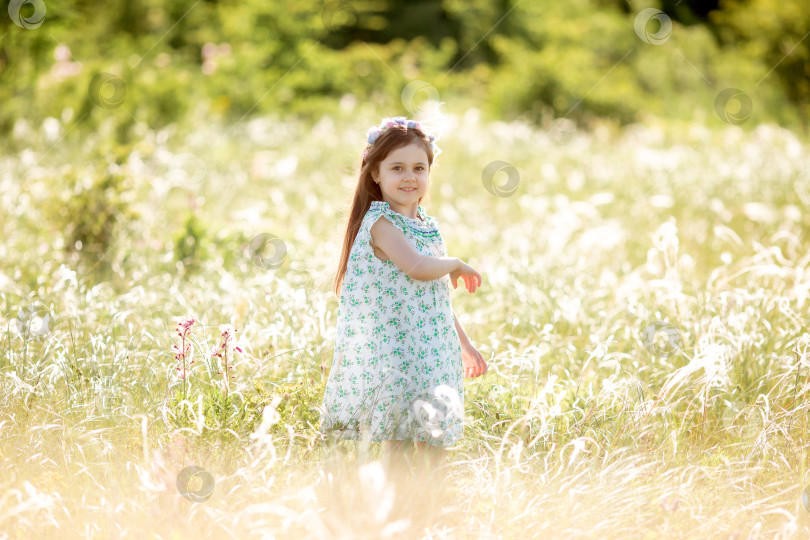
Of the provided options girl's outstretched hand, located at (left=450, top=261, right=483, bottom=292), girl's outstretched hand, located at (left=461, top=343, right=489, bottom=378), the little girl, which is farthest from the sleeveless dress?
girl's outstretched hand, located at (left=461, top=343, right=489, bottom=378)

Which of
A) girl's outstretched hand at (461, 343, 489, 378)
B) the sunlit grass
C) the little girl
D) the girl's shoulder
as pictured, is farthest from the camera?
girl's outstretched hand at (461, 343, 489, 378)

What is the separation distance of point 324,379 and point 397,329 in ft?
2.07

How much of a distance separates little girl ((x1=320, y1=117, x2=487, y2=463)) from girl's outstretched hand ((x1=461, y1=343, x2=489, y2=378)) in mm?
171

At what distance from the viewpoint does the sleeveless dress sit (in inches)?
123

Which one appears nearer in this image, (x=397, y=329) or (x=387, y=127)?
(x=397, y=329)

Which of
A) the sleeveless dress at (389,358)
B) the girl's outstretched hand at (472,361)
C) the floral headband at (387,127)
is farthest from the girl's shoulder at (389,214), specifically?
the girl's outstretched hand at (472,361)

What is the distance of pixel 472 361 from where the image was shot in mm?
3502

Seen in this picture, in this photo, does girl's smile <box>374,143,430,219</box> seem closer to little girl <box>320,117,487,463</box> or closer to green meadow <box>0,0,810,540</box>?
little girl <box>320,117,487,463</box>

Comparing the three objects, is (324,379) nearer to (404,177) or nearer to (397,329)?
(397,329)

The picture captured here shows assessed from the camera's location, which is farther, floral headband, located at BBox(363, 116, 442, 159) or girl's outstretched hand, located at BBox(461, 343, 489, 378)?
girl's outstretched hand, located at BBox(461, 343, 489, 378)

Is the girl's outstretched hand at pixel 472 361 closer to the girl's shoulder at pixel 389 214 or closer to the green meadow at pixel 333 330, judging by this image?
the green meadow at pixel 333 330

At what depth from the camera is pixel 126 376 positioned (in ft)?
12.2

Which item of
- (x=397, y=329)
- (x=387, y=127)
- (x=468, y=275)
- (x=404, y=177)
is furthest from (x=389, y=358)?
(x=387, y=127)

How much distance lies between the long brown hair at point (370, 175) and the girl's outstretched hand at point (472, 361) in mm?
563
